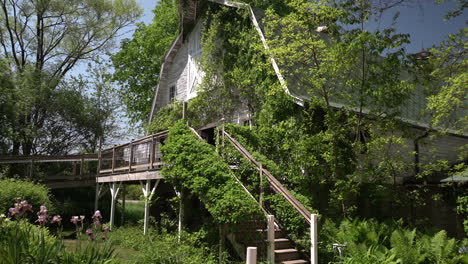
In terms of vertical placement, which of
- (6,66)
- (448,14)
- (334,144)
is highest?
(6,66)

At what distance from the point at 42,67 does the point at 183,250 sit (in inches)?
999

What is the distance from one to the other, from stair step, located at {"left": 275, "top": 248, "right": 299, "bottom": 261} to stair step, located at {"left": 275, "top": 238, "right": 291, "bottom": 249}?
142 mm

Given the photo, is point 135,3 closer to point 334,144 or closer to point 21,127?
point 21,127

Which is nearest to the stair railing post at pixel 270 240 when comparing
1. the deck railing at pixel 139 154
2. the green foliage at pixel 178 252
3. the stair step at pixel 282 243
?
the stair step at pixel 282 243

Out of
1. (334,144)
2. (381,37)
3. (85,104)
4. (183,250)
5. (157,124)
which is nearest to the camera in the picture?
(183,250)

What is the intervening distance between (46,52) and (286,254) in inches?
1079

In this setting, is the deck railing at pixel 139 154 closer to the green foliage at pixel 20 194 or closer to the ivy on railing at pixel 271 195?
the ivy on railing at pixel 271 195

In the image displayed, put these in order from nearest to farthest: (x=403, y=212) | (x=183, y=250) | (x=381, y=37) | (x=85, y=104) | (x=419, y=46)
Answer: (x=183, y=250)
(x=381, y=37)
(x=419, y=46)
(x=403, y=212)
(x=85, y=104)

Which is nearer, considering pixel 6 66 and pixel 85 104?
pixel 6 66

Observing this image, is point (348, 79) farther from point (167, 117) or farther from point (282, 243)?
point (167, 117)

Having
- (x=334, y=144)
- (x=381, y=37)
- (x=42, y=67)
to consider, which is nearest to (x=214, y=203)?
(x=334, y=144)

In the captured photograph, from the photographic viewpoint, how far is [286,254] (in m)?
8.25

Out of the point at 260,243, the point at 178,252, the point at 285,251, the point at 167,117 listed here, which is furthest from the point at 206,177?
the point at 167,117

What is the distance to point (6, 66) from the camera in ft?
80.3
